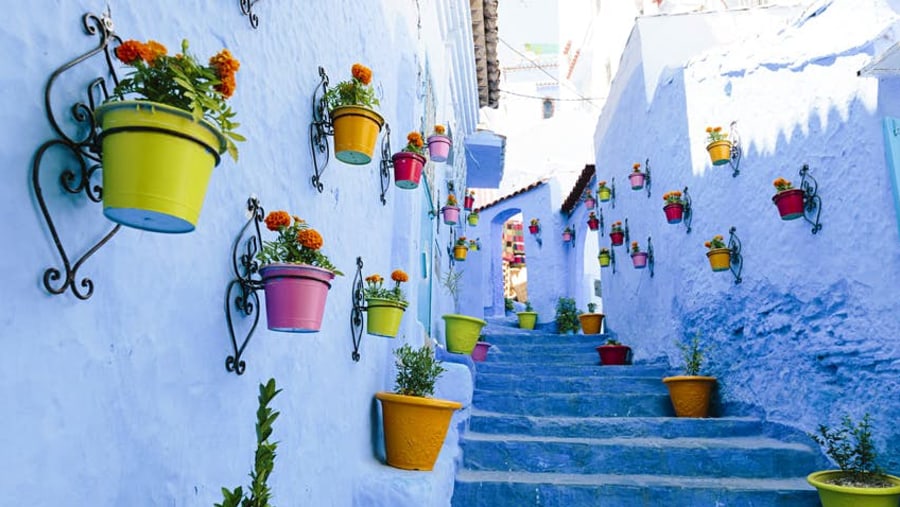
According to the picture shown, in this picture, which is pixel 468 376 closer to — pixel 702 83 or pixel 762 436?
pixel 762 436

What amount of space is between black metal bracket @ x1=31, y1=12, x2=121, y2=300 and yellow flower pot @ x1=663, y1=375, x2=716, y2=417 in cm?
514

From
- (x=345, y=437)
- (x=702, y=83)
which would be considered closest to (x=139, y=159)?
(x=345, y=437)

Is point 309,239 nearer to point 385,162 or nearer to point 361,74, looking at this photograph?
point 361,74

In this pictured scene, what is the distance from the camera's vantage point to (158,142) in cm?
106

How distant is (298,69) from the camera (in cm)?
239

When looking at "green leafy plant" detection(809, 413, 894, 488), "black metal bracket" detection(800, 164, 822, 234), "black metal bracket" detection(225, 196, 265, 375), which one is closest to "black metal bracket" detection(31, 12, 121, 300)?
"black metal bracket" detection(225, 196, 265, 375)

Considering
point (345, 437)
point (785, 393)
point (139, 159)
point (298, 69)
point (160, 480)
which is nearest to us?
point (139, 159)

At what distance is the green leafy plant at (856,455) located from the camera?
352cm

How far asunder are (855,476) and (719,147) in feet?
9.43

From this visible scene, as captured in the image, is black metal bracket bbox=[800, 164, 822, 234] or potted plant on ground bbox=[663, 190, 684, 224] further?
potted plant on ground bbox=[663, 190, 684, 224]

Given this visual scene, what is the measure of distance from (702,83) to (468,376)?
3.89 metres

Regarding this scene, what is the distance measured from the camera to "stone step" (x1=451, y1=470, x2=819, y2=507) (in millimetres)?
3844

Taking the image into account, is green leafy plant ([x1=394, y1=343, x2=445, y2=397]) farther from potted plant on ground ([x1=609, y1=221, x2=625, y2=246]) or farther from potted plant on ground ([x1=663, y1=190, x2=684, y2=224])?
potted plant on ground ([x1=609, y1=221, x2=625, y2=246])

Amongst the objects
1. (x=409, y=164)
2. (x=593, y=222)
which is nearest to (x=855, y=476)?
(x=409, y=164)
